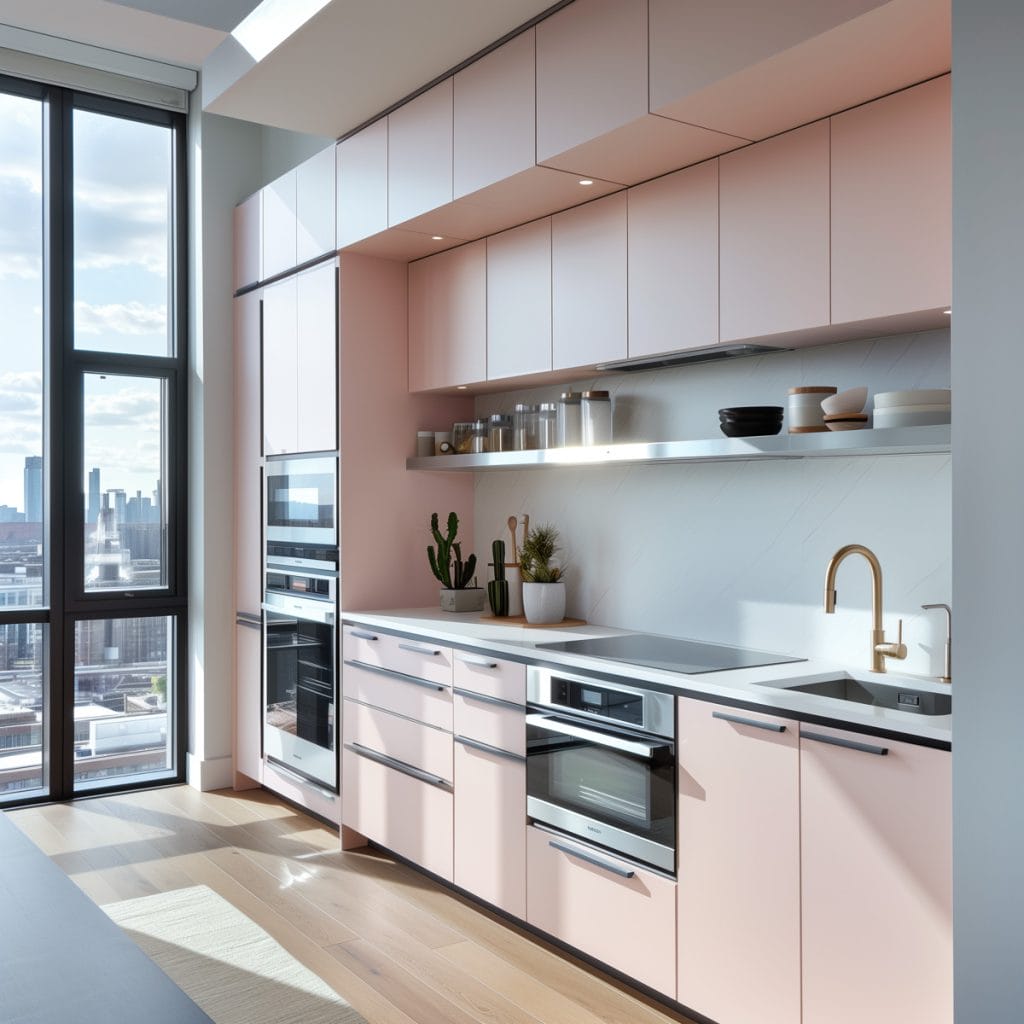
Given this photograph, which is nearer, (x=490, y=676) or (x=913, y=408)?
(x=913, y=408)

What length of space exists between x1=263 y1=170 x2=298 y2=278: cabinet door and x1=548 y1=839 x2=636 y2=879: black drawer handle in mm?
2723

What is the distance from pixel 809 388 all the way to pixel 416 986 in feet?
6.52

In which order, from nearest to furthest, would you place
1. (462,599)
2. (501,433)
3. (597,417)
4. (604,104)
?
1. (604,104)
2. (597,417)
3. (501,433)
4. (462,599)

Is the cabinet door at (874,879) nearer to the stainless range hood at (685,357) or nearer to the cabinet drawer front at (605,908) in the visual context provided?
the cabinet drawer front at (605,908)

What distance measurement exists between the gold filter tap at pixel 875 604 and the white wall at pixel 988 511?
3.41 feet

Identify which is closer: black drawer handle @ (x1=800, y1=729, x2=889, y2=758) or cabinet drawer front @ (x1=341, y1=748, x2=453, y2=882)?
black drawer handle @ (x1=800, y1=729, x2=889, y2=758)

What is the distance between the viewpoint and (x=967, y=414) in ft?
5.53

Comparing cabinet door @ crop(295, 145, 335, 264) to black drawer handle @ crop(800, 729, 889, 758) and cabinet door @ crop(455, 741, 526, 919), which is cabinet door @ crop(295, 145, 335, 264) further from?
black drawer handle @ crop(800, 729, 889, 758)

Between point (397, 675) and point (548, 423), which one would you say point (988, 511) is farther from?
point (397, 675)

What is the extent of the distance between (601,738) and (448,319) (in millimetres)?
1905

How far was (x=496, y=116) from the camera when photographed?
10.8 ft

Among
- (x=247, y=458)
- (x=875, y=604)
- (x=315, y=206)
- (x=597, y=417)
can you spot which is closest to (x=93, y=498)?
(x=247, y=458)

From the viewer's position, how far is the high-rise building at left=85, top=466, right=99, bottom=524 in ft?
16.0

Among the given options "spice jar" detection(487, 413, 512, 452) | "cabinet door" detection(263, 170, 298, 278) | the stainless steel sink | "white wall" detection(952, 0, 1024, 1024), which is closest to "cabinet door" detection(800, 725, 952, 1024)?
the stainless steel sink
